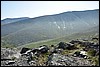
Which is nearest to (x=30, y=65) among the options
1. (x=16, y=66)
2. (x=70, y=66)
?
(x=16, y=66)

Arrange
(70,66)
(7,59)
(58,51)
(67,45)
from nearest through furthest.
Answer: (70,66) → (7,59) → (58,51) → (67,45)

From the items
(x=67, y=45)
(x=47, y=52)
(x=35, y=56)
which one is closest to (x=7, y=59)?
(x=35, y=56)

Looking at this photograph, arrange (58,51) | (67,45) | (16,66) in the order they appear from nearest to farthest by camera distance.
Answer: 1. (16,66)
2. (58,51)
3. (67,45)

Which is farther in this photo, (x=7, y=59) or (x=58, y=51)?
(x=58, y=51)

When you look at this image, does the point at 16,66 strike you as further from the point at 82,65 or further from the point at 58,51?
the point at 58,51

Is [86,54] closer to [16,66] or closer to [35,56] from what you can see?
[35,56]

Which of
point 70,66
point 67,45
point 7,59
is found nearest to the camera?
point 70,66

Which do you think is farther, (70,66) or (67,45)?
(67,45)

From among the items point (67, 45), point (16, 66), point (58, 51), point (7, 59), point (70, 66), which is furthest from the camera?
point (67, 45)

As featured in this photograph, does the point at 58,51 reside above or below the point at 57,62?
below
